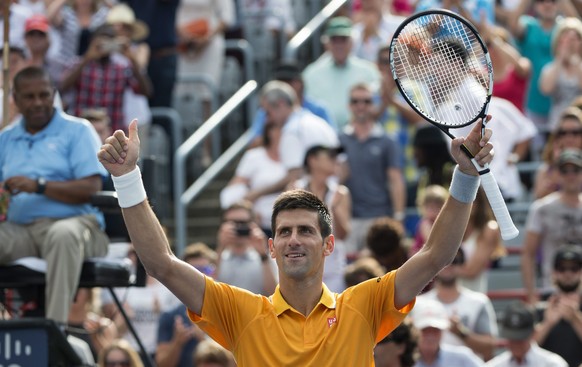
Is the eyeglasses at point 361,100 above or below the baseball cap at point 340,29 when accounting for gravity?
below

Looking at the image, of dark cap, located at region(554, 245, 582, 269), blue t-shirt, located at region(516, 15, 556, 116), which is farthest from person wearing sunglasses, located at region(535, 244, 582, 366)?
blue t-shirt, located at region(516, 15, 556, 116)

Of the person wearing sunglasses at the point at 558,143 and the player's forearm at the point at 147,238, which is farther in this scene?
the person wearing sunglasses at the point at 558,143

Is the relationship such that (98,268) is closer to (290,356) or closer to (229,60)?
(290,356)

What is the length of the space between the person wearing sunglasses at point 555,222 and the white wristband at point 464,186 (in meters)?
6.11

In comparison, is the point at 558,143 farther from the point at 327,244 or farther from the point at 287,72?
the point at 327,244

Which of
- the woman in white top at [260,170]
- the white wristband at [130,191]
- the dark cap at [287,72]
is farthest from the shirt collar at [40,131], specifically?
the dark cap at [287,72]

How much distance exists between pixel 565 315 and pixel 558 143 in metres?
2.75

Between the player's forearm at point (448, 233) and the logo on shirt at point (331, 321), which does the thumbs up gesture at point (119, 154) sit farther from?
the player's forearm at point (448, 233)

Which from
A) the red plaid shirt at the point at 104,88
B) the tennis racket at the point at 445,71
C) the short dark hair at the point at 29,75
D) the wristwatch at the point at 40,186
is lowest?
the red plaid shirt at the point at 104,88

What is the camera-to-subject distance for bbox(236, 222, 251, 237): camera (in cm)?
1175

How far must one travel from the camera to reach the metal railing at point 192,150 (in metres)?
14.1

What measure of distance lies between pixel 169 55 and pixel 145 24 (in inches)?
18.4

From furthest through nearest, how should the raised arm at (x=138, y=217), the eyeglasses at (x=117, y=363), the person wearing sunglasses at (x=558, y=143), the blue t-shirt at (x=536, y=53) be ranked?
the blue t-shirt at (x=536, y=53) → the person wearing sunglasses at (x=558, y=143) → the eyeglasses at (x=117, y=363) → the raised arm at (x=138, y=217)

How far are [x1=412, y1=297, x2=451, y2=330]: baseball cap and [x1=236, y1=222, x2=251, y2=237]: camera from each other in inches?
66.6
